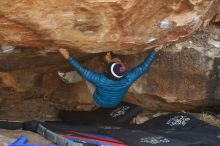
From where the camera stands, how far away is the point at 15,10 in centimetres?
442

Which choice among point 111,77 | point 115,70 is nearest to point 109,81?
point 111,77

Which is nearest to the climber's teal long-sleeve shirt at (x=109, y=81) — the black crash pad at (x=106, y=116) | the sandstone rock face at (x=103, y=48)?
the sandstone rock face at (x=103, y=48)

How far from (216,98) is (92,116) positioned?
6.41ft

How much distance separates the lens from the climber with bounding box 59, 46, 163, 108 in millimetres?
5766

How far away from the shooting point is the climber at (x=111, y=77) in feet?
18.9

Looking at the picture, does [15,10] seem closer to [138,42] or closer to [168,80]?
[138,42]

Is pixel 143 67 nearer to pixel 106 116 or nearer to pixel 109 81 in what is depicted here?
pixel 109 81

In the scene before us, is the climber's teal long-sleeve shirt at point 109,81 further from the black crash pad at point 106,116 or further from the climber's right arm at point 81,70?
the black crash pad at point 106,116

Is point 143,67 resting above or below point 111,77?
above

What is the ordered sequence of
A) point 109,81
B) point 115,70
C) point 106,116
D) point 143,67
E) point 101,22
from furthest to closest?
point 106,116 < point 143,67 < point 109,81 < point 115,70 < point 101,22

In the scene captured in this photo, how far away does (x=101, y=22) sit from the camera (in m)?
4.92

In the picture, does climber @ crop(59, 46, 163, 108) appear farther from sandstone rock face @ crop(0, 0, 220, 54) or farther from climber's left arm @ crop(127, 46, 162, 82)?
sandstone rock face @ crop(0, 0, 220, 54)

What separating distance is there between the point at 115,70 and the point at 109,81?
20 cm

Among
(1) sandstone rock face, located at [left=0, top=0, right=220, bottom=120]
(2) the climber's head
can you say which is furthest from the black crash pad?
(2) the climber's head
